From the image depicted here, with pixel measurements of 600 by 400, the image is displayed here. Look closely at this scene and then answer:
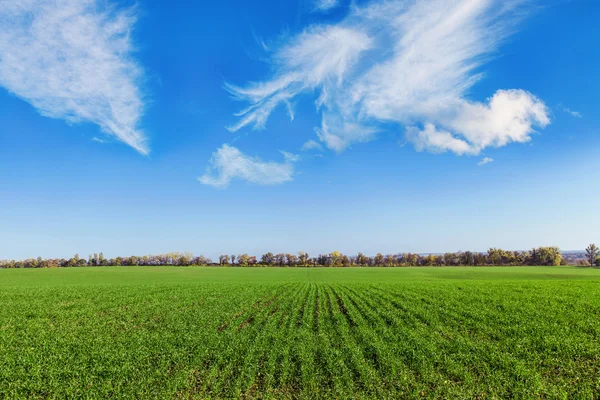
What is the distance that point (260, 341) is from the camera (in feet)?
56.5

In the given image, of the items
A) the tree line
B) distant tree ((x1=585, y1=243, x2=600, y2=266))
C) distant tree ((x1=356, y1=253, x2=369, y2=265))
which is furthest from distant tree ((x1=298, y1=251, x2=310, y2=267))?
distant tree ((x1=585, y1=243, x2=600, y2=266))

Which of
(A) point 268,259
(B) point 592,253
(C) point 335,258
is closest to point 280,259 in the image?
(A) point 268,259

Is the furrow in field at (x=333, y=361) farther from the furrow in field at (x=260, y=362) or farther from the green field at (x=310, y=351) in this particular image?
the furrow in field at (x=260, y=362)

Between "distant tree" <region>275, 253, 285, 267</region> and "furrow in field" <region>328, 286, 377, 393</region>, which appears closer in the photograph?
"furrow in field" <region>328, 286, 377, 393</region>

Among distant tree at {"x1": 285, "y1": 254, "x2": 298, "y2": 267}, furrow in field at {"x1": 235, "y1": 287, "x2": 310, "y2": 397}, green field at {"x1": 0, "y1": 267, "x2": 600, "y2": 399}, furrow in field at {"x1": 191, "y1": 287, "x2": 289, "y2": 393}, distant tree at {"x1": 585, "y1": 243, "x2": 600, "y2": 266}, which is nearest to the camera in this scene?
green field at {"x1": 0, "y1": 267, "x2": 600, "y2": 399}

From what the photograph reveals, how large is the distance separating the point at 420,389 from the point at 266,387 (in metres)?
6.05

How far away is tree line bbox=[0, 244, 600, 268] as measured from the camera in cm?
15000

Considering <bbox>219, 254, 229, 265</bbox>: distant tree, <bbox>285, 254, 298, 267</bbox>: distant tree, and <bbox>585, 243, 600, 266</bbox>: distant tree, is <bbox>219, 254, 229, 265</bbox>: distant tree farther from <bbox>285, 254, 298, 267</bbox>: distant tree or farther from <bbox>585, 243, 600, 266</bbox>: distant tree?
<bbox>585, 243, 600, 266</bbox>: distant tree

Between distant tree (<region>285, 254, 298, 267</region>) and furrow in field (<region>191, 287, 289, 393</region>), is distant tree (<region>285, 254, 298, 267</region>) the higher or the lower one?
the lower one

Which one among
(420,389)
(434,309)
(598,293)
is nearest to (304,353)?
(420,389)

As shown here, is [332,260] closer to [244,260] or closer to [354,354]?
[244,260]

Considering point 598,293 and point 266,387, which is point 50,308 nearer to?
point 266,387

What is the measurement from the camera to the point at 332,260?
166125mm

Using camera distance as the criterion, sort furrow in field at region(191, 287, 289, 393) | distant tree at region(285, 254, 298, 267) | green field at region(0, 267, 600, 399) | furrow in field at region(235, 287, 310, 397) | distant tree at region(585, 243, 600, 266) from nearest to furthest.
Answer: green field at region(0, 267, 600, 399)
furrow in field at region(235, 287, 310, 397)
furrow in field at region(191, 287, 289, 393)
distant tree at region(585, 243, 600, 266)
distant tree at region(285, 254, 298, 267)
